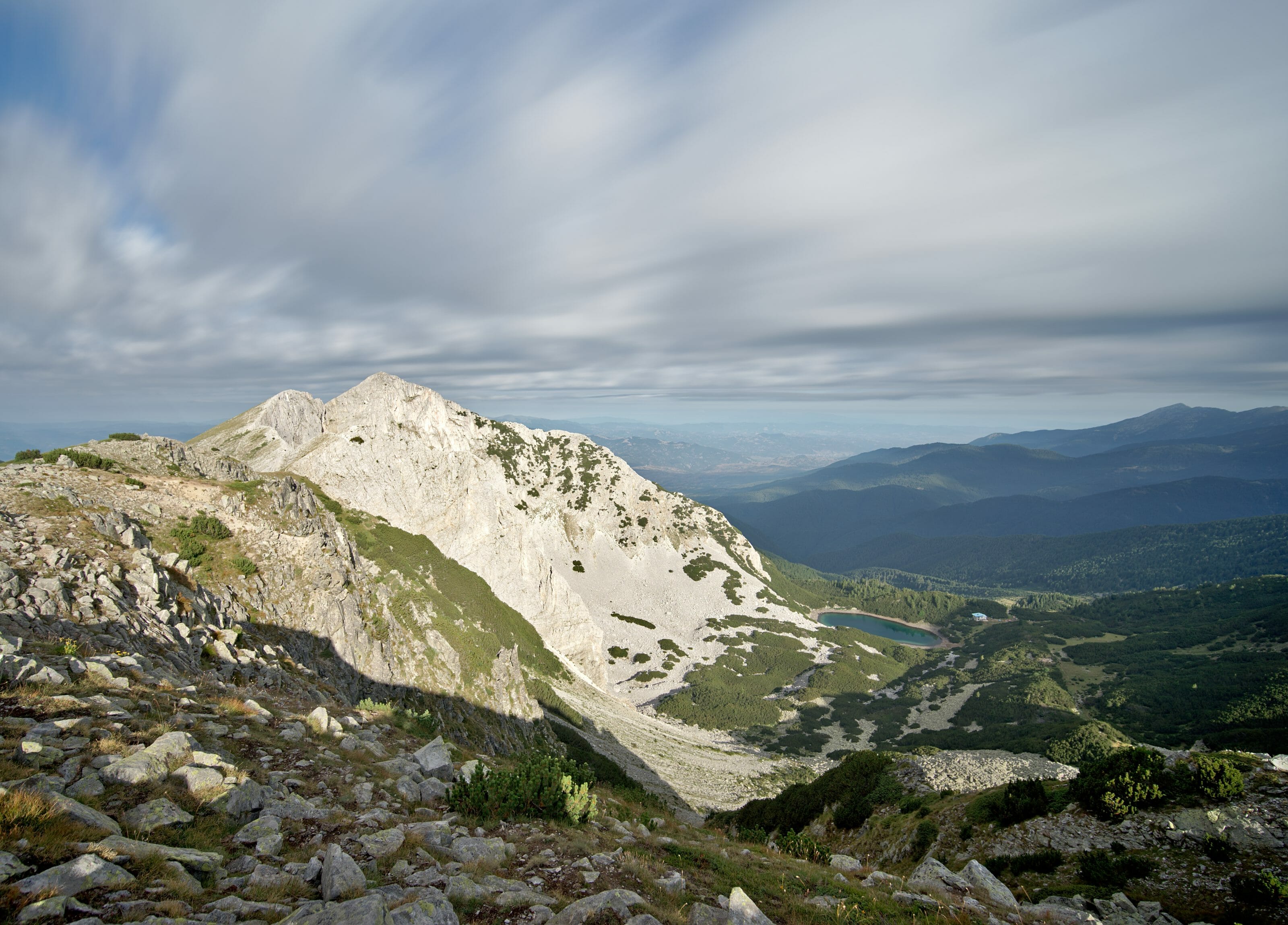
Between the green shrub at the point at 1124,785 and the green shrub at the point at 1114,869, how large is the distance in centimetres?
232

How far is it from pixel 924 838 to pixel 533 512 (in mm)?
133897

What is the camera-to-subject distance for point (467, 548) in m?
95.3

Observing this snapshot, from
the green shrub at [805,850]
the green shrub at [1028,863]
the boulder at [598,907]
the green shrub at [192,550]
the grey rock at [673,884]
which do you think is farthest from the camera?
the green shrub at [192,550]

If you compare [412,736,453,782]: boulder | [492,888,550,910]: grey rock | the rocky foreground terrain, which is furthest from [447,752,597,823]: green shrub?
[492,888,550,910]: grey rock

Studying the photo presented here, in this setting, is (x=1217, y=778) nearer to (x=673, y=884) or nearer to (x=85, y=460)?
(x=673, y=884)

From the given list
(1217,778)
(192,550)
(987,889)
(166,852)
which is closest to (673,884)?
(166,852)

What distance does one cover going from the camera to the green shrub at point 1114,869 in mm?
17391

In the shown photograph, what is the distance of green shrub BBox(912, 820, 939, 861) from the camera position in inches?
993

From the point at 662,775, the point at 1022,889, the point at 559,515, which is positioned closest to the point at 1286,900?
the point at 1022,889

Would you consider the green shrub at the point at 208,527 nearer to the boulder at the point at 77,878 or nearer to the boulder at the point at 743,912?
the boulder at the point at 77,878

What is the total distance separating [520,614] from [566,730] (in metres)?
34.0

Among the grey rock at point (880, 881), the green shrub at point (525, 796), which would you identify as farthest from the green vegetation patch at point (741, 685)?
the green shrub at point (525, 796)

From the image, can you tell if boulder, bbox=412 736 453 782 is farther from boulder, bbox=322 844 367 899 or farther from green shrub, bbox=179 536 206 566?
green shrub, bbox=179 536 206 566

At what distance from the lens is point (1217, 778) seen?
19.0m
